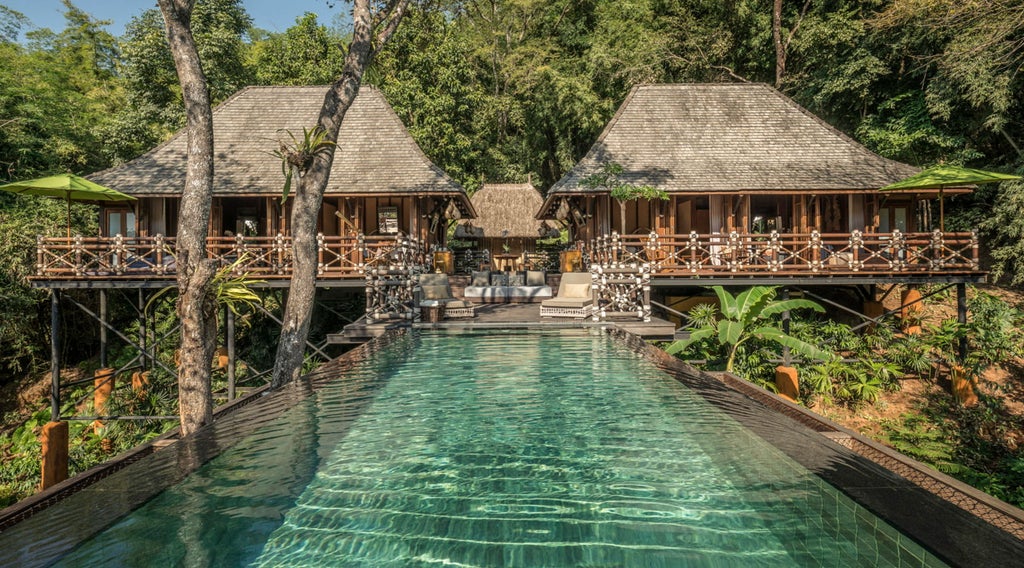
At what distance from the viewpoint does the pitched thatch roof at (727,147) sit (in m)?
15.4

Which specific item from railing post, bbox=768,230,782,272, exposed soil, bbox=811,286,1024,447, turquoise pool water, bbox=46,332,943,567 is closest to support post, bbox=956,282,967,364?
exposed soil, bbox=811,286,1024,447

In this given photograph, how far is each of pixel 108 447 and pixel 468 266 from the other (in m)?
16.6

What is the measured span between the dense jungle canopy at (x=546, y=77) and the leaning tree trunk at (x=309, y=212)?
4377 millimetres

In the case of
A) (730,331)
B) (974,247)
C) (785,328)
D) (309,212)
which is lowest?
(785,328)

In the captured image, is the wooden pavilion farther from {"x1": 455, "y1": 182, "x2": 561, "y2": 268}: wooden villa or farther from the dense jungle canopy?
the dense jungle canopy

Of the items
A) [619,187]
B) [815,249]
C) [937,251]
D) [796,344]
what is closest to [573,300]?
[619,187]

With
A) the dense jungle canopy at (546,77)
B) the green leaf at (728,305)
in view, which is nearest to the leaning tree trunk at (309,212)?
the dense jungle canopy at (546,77)

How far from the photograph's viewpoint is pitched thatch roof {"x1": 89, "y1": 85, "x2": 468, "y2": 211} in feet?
50.5

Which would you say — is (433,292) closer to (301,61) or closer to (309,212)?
(309,212)

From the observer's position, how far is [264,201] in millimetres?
18422

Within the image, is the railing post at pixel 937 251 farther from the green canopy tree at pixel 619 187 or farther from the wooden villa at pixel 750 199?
the green canopy tree at pixel 619 187

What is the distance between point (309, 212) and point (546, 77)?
2594 centimetres

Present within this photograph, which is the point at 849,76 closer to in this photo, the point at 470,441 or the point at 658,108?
the point at 658,108

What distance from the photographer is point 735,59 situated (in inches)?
1045
